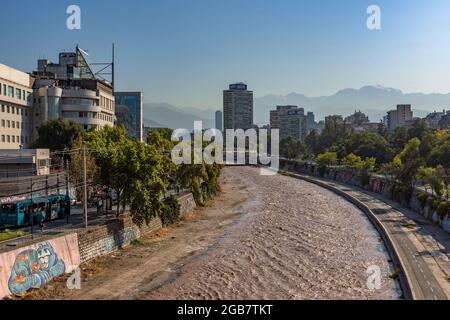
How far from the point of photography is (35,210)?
37875 millimetres

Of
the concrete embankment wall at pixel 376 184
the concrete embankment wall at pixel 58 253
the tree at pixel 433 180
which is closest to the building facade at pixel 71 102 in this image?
the concrete embankment wall at pixel 376 184

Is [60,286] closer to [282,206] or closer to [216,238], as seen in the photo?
[216,238]

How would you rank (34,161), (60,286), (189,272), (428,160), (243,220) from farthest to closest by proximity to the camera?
1. (428,160)
2. (34,161)
3. (243,220)
4. (189,272)
5. (60,286)

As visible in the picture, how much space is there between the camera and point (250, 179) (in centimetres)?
11088

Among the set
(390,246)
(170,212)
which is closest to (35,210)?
(170,212)

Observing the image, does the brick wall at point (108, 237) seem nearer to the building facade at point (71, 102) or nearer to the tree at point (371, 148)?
the building facade at point (71, 102)

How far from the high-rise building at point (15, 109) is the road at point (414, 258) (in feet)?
158

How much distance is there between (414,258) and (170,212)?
2218 cm

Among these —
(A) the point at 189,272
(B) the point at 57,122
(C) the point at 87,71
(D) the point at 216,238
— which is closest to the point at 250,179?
(C) the point at 87,71

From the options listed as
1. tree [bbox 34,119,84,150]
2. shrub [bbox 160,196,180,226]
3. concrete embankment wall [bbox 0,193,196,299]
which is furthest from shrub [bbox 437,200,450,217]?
tree [bbox 34,119,84,150]

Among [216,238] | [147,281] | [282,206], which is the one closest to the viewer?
[147,281]

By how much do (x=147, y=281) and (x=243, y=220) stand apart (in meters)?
A: 25.3

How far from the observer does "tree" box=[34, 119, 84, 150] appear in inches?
2694

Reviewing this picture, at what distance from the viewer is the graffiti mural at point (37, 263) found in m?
24.7
